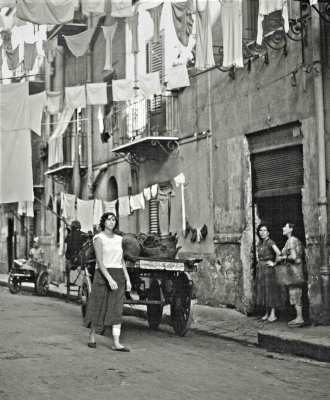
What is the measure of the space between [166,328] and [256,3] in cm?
698

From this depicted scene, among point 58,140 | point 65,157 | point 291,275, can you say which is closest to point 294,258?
point 291,275

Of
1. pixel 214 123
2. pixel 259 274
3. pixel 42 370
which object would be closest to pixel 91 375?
pixel 42 370

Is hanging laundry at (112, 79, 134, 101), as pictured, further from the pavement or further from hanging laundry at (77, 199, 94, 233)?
hanging laundry at (77, 199, 94, 233)

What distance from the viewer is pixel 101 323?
9.27 m

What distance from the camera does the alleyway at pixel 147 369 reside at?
6590 millimetres

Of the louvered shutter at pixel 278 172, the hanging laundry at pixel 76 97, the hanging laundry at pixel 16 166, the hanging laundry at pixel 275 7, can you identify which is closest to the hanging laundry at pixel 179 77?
the louvered shutter at pixel 278 172

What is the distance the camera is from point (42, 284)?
2058 centimetres

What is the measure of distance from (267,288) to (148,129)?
7.04 meters

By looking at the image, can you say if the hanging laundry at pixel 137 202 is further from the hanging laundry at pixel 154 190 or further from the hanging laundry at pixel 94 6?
the hanging laundry at pixel 94 6

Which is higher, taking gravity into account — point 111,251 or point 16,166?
point 16,166

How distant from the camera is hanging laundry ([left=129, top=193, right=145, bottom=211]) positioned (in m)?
18.4

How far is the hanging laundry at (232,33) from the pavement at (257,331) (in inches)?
184

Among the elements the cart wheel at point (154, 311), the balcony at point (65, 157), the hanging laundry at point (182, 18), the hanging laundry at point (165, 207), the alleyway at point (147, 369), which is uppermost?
the hanging laundry at point (182, 18)

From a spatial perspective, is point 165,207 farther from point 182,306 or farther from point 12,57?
point 182,306
